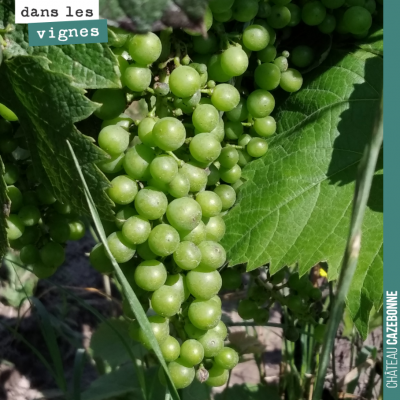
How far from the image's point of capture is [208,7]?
21.9 inches

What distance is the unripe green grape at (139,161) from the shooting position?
21.4 inches

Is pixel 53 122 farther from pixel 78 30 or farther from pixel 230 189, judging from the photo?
pixel 230 189

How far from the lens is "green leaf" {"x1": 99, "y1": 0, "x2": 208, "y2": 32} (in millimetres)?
514

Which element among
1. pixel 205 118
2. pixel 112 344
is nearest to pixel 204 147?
pixel 205 118

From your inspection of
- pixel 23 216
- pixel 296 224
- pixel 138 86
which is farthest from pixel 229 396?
pixel 138 86

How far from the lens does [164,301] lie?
0.55 metres

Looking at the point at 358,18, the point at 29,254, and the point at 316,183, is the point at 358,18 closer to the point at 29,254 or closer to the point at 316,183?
the point at 316,183

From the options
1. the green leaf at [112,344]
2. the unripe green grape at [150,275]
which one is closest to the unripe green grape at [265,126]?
the unripe green grape at [150,275]

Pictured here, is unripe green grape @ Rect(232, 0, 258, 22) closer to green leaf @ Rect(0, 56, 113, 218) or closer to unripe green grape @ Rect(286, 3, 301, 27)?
unripe green grape @ Rect(286, 3, 301, 27)

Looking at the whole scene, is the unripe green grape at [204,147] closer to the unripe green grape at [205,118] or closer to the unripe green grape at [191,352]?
the unripe green grape at [205,118]

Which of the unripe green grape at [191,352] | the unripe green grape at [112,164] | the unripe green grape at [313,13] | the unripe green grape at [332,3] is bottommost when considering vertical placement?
the unripe green grape at [191,352]

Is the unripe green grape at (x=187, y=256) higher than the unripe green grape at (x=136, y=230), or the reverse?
the unripe green grape at (x=136, y=230)

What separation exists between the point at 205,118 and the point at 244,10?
136 mm

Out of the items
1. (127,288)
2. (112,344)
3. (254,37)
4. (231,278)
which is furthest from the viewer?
(112,344)
